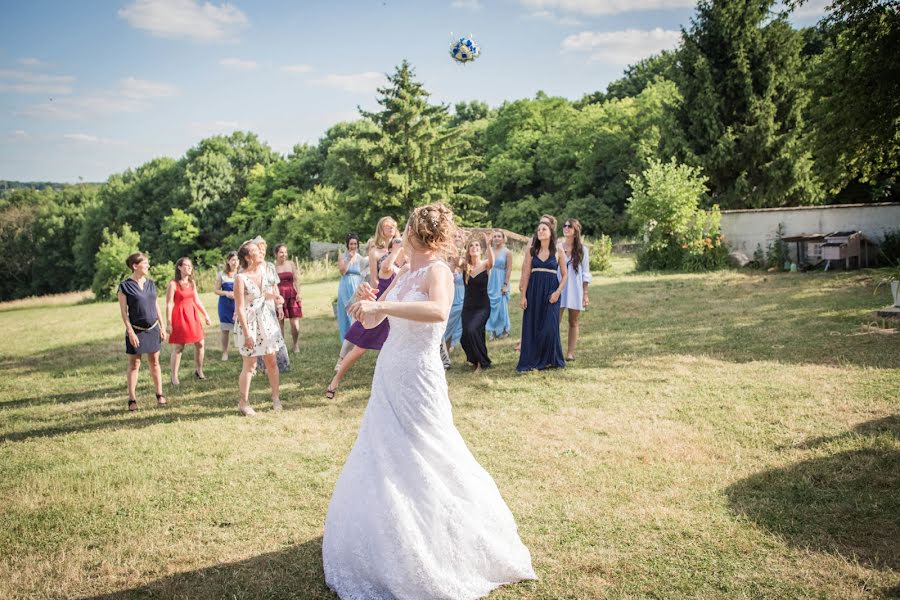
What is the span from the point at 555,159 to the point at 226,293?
40788 millimetres

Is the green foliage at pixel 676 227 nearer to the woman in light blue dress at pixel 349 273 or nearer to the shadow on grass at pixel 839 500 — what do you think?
the woman in light blue dress at pixel 349 273

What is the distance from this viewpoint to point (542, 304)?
874 centimetres

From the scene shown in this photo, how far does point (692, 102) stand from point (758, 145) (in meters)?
3.98

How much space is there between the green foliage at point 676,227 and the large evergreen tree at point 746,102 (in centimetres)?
1122

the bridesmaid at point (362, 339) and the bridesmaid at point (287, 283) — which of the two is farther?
the bridesmaid at point (287, 283)

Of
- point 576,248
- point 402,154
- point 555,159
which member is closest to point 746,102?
point 555,159

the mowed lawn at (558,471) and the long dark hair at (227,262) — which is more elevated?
the long dark hair at (227,262)

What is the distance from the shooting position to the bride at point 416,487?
3.33 meters

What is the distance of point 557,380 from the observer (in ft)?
26.5

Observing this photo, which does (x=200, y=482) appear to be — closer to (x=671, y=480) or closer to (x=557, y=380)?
(x=671, y=480)

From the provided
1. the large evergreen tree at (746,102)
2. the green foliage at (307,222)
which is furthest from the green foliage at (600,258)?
the green foliage at (307,222)

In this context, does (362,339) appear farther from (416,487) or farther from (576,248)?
(416,487)

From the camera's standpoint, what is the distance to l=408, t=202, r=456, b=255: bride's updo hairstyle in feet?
11.8

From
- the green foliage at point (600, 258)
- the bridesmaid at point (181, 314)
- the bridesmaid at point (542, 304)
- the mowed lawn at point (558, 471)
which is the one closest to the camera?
the mowed lawn at point (558, 471)
